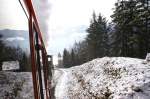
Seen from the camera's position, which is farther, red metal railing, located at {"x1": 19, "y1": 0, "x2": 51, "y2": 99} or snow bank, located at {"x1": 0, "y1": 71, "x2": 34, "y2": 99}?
red metal railing, located at {"x1": 19, "y1": 0, "x2": 51, "y2": 99}

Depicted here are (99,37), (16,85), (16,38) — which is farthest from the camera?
(99,37)

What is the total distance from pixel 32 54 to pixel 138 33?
48.2m

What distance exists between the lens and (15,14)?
2.84 m

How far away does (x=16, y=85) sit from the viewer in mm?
2617

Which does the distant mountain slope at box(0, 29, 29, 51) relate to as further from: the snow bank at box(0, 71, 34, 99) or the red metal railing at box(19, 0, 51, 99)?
the snow bank at box(0, 71, 34, 99)

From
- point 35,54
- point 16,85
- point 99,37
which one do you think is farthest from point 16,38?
point 99,37

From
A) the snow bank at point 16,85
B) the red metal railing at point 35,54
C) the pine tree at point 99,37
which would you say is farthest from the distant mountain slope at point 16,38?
the pine tree at point 99,37

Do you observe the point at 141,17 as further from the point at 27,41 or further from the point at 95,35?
the point at 27,41

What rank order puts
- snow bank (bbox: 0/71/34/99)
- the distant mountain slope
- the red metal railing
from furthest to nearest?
the red metal railing, the distant mountain slope, snow bank (bbox: 0/71/34/99)

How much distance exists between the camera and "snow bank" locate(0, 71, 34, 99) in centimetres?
223

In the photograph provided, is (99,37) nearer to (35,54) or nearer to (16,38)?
(35,54)

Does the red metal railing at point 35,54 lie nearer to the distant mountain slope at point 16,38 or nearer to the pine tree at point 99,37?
the distant mountain slope at point 16,38

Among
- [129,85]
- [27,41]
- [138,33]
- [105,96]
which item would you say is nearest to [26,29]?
[27,41]

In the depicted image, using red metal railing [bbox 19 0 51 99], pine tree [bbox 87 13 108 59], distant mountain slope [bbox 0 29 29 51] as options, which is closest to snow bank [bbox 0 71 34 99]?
red metal railing [bbox 19 0 51 99]
